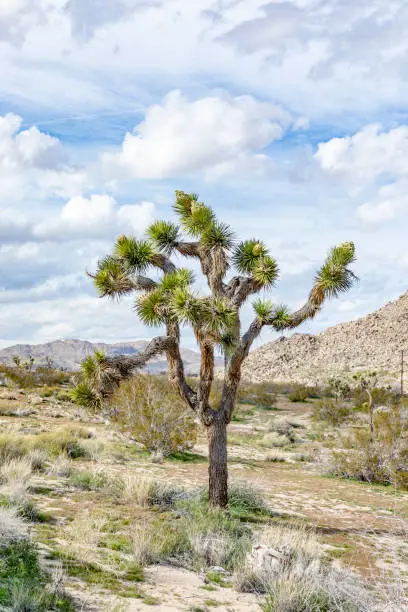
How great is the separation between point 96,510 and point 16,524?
8.70 feet

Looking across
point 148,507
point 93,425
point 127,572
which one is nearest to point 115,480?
point 148,507

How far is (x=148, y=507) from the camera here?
11156mm

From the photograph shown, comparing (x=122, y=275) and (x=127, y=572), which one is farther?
(x=122, y=275)

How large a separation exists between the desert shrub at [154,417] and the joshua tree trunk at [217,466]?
23.5ft

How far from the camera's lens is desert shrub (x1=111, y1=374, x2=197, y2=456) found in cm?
1859

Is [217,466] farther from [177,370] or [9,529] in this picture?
Result: [9,529]

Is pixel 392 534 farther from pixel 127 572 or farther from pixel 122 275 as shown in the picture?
pixel 122 275

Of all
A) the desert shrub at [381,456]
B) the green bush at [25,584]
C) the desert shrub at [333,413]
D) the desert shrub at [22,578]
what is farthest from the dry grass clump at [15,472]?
the desert shrub at [333,413]

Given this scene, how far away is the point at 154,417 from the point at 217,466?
25.1ft

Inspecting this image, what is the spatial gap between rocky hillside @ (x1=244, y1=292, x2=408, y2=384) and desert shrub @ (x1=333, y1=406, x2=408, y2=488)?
46.9 metres

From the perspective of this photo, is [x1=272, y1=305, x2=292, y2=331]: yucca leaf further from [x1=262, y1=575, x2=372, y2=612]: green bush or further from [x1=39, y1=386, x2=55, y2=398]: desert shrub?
[x1=39, y1=386, x2=55, y2=398]: desert shrub

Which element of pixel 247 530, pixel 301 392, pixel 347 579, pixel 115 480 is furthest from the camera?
pixel 301 392

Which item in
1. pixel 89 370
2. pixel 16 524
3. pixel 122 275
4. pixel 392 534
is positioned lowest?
pixel 392 534

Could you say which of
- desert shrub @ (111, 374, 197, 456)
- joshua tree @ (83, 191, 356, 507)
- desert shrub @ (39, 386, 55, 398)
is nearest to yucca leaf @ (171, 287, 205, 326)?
joshua tree @ (83, 191, 356, 507)
